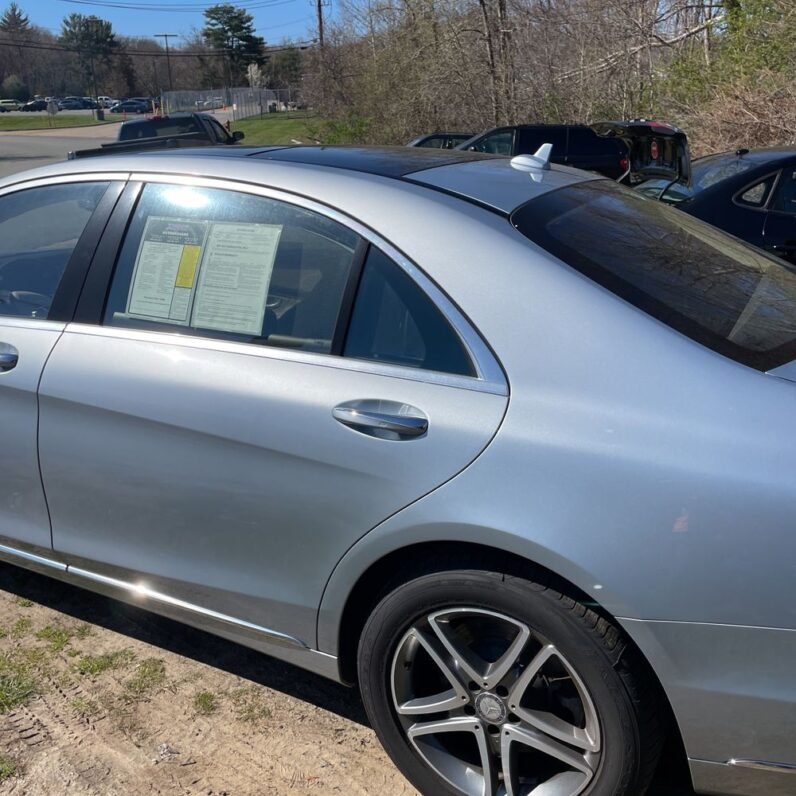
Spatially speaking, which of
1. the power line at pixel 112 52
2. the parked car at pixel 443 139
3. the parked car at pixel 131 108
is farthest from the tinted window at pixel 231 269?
the power line at pixel 112 52

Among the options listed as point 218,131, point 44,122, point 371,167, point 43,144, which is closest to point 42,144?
point 43,144

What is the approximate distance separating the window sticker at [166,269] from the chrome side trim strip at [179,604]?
→ 85 centimetres

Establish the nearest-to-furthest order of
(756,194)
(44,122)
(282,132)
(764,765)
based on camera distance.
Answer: (764,765), (756,194), (282,132), (44,122)

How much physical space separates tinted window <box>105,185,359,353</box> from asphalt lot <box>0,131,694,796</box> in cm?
123

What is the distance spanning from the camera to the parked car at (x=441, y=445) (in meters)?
1.91

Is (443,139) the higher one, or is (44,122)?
(44,122)

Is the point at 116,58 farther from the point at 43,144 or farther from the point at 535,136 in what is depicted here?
the point at 535,136

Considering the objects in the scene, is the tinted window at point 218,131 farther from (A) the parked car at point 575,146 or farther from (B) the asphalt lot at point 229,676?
(B) the asphalt lot at point 229,676

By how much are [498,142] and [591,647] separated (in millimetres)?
12309

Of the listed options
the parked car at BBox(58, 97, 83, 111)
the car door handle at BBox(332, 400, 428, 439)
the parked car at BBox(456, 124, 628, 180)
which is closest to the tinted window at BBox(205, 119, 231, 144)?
the parked car at BBox(456, 124, 628, 180)

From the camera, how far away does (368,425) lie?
2.23m

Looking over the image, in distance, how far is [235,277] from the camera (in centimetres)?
264

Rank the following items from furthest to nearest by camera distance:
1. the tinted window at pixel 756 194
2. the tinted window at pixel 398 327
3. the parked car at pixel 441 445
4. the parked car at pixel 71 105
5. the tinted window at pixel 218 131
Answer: the parked car at pixel 71 105 → the tinted window at pixel 218 131 → the tinted window at pixel 756 194 → the tinted window at pixel 398 327 → the parked car at pixel 441 445

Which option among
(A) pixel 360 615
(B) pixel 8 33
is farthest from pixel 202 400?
(B) pixel 8 33
